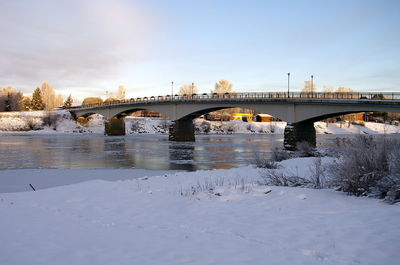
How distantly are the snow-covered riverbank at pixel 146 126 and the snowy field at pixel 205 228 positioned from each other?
78.6m

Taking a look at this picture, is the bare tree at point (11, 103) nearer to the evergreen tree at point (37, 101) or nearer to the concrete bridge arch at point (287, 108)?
the evergreen tree at point (37, 101)

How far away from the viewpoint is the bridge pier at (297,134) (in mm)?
42188

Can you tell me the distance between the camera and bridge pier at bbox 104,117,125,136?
258 ft

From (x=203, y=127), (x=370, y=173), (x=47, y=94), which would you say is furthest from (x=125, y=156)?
(x=47, y=94)

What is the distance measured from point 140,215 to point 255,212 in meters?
2.84

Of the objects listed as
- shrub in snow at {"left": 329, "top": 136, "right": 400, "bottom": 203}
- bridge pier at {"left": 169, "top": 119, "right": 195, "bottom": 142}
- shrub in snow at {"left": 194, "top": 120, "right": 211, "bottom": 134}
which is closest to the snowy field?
shrub in snow at {"left": 329, "top": 136, "right": 400, "bottom": 203}

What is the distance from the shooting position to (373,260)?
5.09 meters

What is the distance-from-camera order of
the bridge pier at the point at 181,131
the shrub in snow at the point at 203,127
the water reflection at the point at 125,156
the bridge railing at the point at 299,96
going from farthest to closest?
the shrub in snow at the point at 203,127
the bridge pier at the point at 181,131
the bridge railing at the point at 299,96
the water reflection at the point at 125,156

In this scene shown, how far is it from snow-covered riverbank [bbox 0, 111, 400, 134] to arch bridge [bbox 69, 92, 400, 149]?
23.0 meters

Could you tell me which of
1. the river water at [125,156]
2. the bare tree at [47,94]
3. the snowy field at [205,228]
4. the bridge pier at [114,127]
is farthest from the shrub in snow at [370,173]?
the bare tree at [47,94]

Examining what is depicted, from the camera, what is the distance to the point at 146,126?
92.1 metres

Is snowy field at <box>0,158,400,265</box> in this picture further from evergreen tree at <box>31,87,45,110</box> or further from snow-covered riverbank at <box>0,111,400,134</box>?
evergreen tree at <box>31,87,45,110</box>

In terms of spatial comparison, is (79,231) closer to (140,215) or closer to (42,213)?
(140,215)

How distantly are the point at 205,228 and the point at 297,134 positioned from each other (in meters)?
37.8
